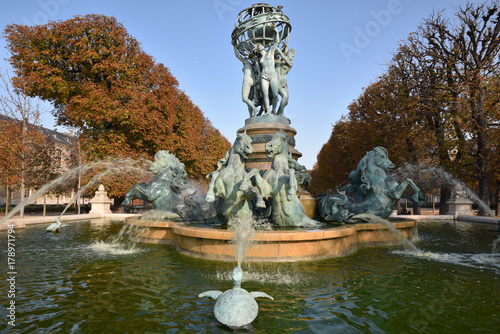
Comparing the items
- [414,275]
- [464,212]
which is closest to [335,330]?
[414,275]

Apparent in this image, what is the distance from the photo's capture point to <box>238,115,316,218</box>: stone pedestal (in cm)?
1142

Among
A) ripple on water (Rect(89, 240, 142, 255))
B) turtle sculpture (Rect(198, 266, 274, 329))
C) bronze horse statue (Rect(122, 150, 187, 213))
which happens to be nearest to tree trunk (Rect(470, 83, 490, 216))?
bronze horse statue (Rect(122, 150, 187, 213))

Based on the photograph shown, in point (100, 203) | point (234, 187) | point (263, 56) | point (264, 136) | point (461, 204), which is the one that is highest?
point (263, 56)

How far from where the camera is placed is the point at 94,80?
2434cm

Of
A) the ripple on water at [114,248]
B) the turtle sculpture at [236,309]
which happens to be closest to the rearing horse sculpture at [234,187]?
the ripple on water at [114,248]

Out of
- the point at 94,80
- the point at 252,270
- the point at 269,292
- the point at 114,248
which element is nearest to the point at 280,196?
the point at 252,270

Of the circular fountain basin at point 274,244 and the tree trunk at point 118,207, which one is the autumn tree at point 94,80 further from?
the circular fountain basin at point 274,244

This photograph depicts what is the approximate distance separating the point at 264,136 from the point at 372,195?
4379 mm

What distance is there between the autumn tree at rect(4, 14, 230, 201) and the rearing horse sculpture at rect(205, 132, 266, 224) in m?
17.2

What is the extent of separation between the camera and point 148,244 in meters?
9.52

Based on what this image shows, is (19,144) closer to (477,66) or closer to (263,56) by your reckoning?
(263,56)

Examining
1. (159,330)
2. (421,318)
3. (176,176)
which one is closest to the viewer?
A: (159,330)

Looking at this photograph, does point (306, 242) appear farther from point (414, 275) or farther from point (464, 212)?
point (464, 212)

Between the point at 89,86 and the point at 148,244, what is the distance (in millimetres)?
17560
